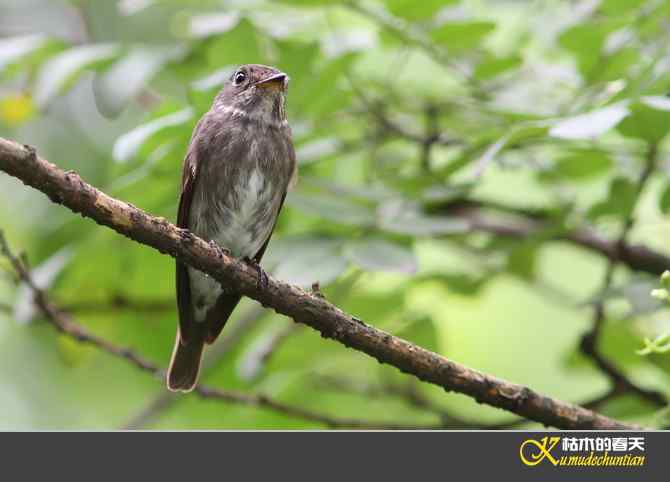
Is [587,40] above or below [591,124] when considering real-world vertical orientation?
above

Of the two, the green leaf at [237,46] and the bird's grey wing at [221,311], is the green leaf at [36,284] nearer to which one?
the bird's grey wing at [221,311]

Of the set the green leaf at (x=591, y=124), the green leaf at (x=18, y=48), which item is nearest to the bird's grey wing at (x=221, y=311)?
the green leaf at (x=18, y=48)

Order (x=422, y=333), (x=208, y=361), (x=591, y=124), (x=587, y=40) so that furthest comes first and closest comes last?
(x=208, y=361) → (x=422, y=333) → (x=587, y=40) → (x=591, y=124)

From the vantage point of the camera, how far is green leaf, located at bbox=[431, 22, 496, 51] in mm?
3447

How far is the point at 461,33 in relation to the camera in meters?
3.50

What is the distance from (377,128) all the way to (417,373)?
4.91 feet

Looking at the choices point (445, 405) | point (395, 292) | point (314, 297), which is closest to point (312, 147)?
point (395, 292)

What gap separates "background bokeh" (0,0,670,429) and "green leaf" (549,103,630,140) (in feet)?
0.04

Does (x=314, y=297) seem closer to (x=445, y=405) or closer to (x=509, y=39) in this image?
(x=509, y=39)

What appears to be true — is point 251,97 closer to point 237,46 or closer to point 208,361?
point 237,46

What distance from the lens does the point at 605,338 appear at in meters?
4.25

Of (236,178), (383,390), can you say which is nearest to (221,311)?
(236,178)

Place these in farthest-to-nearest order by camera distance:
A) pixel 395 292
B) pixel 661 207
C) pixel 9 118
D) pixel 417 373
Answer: pixel 9 118 < pixel 395 292 < pixel 661 207 < pixel 417 373

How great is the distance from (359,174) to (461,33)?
→ 978 millimetres
